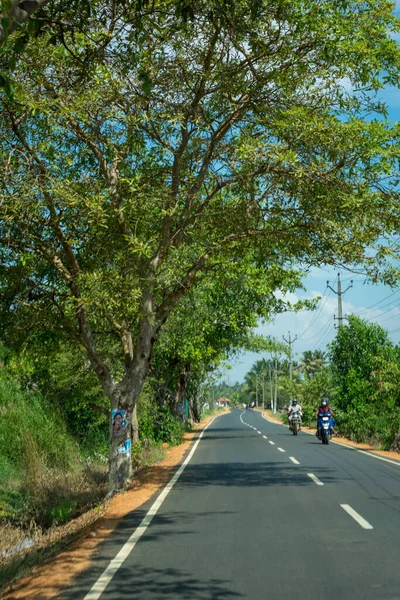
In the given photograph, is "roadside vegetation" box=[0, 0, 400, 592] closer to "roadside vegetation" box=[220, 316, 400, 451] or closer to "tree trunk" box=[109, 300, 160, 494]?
"tree trunk" box=[109, 300, 160, 494]

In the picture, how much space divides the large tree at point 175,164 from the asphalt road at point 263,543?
3.89 meters

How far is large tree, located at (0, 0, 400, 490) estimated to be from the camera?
12.0 meters

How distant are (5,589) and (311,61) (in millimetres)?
9829

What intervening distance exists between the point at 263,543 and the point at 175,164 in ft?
27.9

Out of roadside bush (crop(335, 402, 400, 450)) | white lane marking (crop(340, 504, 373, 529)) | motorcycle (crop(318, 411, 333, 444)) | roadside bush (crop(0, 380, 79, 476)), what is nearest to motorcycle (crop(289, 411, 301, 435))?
roadside bush (crop(335, 402, 400, 450))

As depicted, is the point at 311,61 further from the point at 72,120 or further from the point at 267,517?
the point at 267,517

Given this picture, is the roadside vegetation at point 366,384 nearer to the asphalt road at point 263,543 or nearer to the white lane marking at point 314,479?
the white lane marking at point 314,479

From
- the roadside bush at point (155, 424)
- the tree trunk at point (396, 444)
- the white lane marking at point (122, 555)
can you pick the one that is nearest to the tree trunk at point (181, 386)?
the roadside bush at point (155, 424)

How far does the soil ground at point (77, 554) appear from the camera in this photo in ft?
22.2

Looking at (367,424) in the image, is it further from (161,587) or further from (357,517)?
(161,587)

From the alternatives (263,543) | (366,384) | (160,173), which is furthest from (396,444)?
(263,543)

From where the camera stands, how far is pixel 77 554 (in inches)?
332

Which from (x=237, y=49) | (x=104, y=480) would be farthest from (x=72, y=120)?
(x=104, y=480)

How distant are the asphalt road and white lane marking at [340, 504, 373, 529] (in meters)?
0.03
